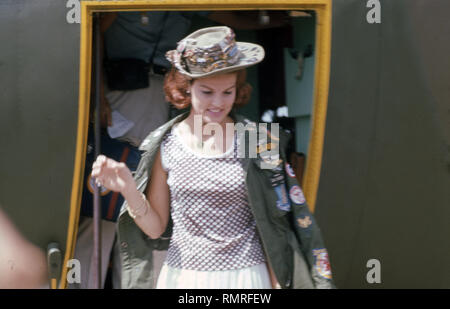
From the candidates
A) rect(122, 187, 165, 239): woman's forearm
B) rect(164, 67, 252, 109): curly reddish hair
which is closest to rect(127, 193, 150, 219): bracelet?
rect(122, 187, 165, 239): woman's forearm

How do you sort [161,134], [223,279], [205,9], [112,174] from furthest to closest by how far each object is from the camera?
[205,9]
[161,134]
[223,279]
[112,174]

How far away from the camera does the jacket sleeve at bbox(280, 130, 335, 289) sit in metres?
1.88

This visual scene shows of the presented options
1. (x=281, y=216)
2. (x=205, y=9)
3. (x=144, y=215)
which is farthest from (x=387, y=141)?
(x=144, y=215)

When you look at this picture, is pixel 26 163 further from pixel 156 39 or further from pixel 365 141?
pixel 365 141

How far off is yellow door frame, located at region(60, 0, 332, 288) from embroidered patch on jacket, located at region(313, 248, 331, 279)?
105 cm

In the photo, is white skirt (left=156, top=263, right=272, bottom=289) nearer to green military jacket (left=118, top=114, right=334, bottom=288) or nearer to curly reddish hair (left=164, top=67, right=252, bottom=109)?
green military jacket (left=118, top=114, right=334, bottom=288)

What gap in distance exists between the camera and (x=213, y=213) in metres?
1.88

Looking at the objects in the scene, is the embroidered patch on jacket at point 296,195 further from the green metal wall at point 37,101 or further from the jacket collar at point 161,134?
the green metal wall at point 37,101

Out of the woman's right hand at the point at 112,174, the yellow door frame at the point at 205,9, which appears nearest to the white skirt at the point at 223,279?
the woman's right hand at the point at 112,174

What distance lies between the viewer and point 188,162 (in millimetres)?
1905

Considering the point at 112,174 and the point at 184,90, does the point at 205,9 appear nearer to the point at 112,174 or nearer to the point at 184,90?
the point at 184,90

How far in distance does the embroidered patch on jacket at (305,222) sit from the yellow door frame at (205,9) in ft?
3.37

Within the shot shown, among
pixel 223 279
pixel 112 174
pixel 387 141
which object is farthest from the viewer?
pixel 387 141

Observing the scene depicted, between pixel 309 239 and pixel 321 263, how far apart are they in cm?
9
